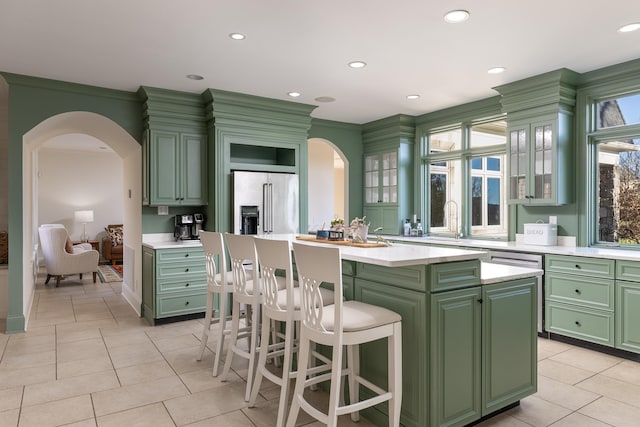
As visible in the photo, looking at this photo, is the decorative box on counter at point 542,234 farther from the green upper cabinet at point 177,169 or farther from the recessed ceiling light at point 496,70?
the green upper cabinet at point 177,169

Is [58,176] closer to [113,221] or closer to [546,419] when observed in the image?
[113,221]

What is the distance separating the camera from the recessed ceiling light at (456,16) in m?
3.00

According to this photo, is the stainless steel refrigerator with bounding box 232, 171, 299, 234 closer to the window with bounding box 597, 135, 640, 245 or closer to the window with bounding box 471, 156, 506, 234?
the window with bounding box 471, 156, 506, 234

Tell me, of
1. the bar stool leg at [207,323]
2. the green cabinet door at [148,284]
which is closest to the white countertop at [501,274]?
the bar stool leg at [207,323]

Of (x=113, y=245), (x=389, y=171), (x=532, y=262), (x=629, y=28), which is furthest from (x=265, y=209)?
(x=113, y=245)

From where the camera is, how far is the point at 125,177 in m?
6.29

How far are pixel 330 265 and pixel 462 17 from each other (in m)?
2.19

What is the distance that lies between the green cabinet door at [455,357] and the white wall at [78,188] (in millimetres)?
9615

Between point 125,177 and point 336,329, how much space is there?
17.3ft

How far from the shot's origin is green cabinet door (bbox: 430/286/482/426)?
2246mm

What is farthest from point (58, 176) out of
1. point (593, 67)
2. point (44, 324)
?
point (593, 67)

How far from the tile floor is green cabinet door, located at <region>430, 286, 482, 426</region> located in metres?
0.28

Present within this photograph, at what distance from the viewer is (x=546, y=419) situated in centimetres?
258

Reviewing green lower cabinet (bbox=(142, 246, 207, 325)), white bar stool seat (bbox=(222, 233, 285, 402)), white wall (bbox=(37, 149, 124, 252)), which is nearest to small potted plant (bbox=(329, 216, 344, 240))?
white bar stool seat (bbox=(222, 233, 285, 402))
